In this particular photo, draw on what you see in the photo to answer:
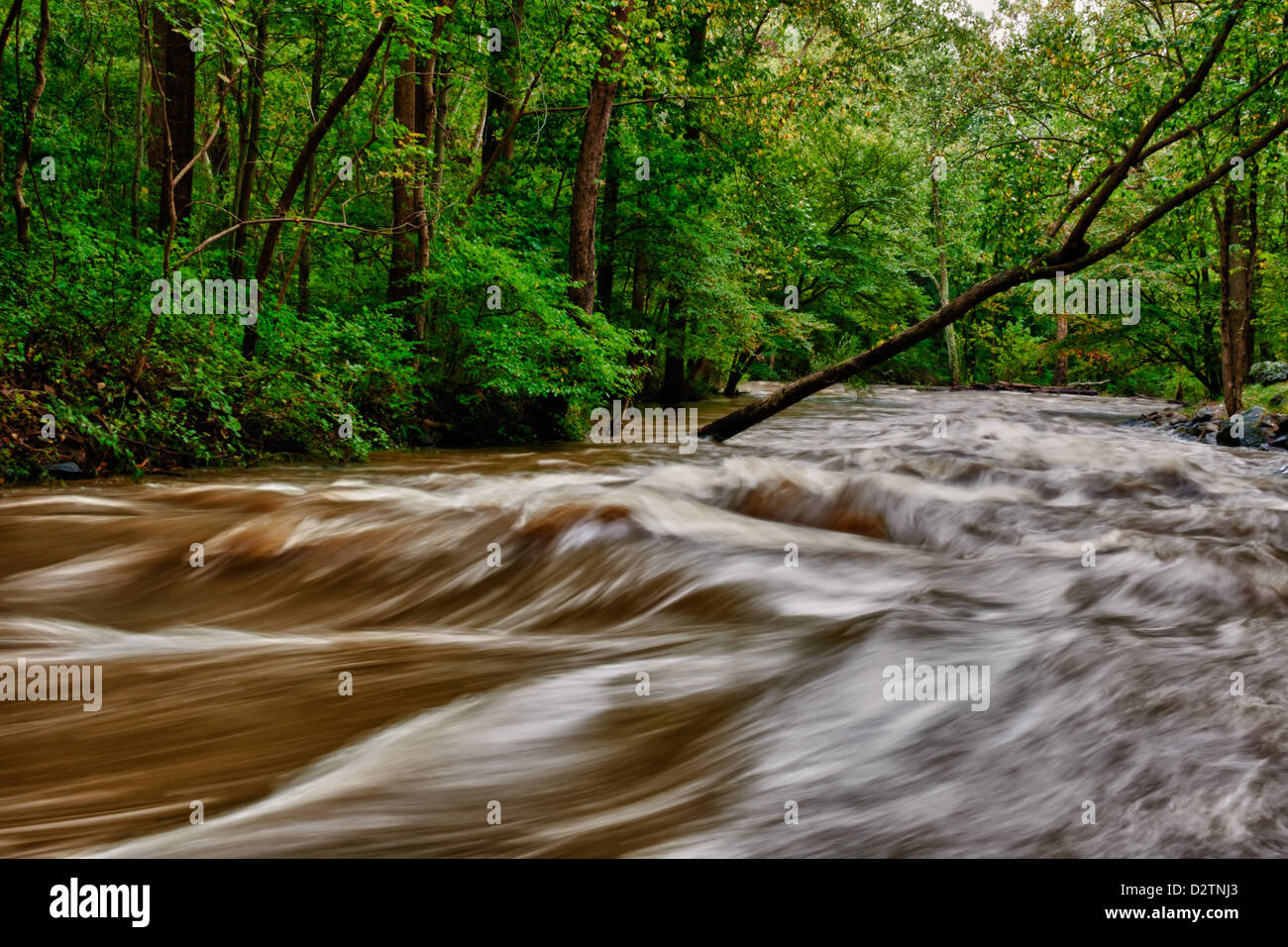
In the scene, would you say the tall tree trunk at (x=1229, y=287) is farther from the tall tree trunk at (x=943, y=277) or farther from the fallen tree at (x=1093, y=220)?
the tall tree trunk at (x=943, y=277)

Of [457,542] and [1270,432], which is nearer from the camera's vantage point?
[457,542]

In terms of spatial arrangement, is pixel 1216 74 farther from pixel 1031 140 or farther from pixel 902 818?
pixel 902 818

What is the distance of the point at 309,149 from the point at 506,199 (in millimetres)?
5494

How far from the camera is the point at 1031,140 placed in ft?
34.3

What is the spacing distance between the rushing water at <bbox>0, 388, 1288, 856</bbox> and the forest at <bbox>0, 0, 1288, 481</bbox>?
173 centimetres

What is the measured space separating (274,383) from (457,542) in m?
4.30

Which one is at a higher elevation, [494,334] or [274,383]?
[494,334]

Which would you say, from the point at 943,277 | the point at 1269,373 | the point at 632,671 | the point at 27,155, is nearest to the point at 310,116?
the point at 27,155

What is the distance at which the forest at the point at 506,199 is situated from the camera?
769cm

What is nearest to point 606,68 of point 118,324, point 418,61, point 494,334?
point 418,61

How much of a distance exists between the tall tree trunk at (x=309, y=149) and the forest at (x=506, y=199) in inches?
1.5

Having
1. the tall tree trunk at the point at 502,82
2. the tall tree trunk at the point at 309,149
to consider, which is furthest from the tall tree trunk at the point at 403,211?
the tall tree trunk at the point at 309,149
